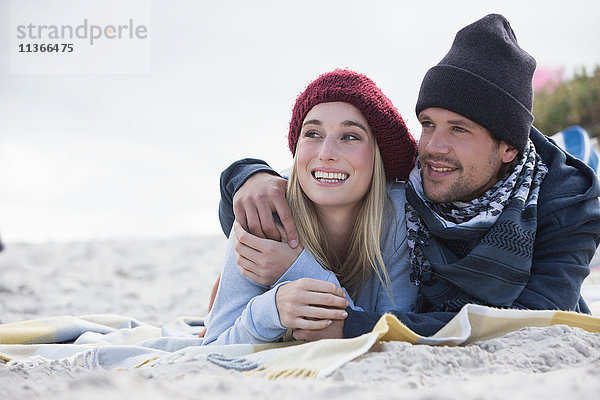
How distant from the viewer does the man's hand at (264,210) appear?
8.20 ft

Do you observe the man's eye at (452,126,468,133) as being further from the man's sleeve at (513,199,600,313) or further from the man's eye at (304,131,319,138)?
the man's eye at (304,131,319,138)

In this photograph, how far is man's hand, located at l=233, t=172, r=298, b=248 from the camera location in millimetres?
2498

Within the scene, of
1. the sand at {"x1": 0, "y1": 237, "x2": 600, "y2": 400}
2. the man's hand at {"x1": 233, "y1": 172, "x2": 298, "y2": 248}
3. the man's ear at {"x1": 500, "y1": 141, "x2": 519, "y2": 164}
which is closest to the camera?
the sand at {"x1": 0, "y1": 237, "x2": 600, "y2": 400}

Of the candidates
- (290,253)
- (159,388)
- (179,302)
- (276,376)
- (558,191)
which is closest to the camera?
(159,388)

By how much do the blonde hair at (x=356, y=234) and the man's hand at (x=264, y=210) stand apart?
0.08 meters

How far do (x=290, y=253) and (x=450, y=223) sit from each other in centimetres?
72

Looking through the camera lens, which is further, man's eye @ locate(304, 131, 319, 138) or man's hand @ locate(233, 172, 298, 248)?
man's eye @ locate(304, 131, 319, 138)

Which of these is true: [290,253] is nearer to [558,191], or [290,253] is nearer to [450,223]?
[450,223]

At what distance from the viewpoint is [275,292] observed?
2.25m

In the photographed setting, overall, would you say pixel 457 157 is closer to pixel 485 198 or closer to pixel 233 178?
pixel 485 198

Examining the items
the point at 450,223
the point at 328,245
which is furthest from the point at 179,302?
the point at 450,223

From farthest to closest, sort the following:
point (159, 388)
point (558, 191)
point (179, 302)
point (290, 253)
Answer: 1. point (179, 302)
2. point (558, 191)
3. point (290, 253)
4. point (159, 388)

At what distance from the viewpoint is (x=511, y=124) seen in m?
2.65

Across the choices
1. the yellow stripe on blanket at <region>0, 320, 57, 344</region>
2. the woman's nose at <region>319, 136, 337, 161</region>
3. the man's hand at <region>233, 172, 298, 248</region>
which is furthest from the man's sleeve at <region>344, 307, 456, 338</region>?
the yellow stripe on blanket at <region>0, 320, 57, 344</region>
